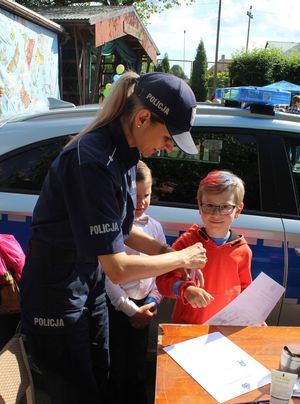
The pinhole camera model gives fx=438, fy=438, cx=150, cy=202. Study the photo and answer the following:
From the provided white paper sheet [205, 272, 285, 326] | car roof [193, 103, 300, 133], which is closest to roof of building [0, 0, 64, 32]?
car roof [193, 103, 300, 133]

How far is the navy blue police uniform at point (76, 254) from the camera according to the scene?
4.39ft

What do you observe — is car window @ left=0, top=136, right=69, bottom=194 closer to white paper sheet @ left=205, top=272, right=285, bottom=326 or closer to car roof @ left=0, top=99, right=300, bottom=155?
car roof @ left=0, top=99, right=300, bottom=155

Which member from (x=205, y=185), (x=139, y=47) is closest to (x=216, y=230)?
(x=205, y=185)

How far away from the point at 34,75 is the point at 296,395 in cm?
844

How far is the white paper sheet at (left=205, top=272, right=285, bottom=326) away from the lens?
1618 millimetres

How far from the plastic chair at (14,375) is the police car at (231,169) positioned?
98cm

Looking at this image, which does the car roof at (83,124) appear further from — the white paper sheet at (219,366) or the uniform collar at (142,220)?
the white paper sheet at (219,366)

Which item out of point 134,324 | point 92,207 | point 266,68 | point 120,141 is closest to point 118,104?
point 120,141

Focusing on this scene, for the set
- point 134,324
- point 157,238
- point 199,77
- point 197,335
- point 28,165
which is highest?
point 199,77

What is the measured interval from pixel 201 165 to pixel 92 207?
51.3 inches

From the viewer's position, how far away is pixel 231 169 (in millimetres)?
2498

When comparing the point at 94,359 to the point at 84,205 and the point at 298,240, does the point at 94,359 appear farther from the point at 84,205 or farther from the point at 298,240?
the point at 298,240

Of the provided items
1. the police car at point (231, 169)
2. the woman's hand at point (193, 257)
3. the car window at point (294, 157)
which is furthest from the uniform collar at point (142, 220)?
the car window at point (294, 157)

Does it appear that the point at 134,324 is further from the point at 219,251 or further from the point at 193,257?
the point at 193,257
